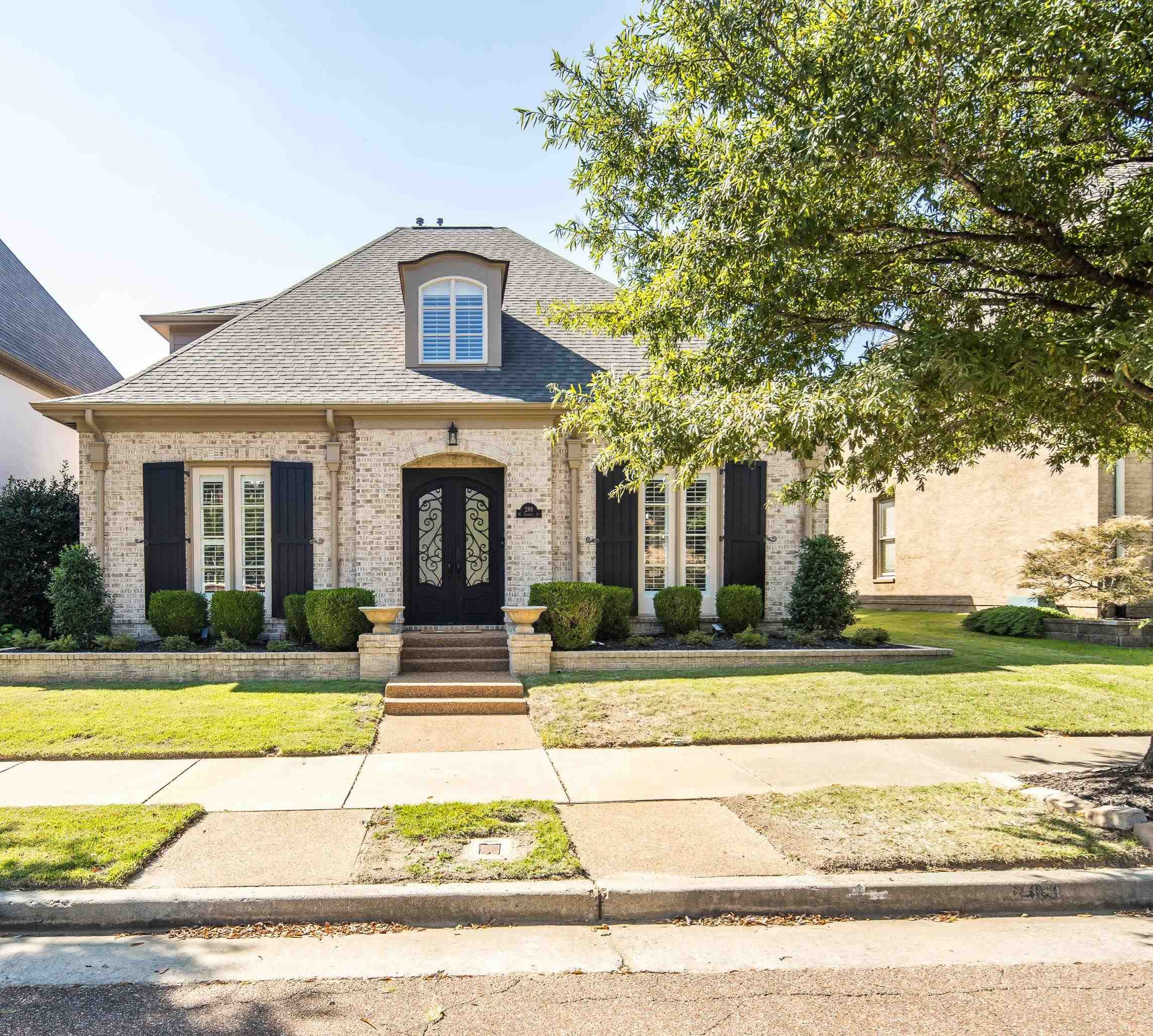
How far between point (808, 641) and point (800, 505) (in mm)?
2378

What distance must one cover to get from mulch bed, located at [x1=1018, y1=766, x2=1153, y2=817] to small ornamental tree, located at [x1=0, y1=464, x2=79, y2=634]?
13.3 metres

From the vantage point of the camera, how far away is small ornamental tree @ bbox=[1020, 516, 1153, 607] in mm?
13477

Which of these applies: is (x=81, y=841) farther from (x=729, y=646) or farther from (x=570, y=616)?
(x=729, y=646)

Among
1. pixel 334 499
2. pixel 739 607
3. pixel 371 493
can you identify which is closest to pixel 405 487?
pixel 371 493

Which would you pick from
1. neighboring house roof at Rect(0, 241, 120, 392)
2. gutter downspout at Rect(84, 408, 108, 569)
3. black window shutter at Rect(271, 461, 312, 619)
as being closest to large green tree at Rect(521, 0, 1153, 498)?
black window shutter at Rect(271, 461, 312, 619)

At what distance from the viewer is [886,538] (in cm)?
2192

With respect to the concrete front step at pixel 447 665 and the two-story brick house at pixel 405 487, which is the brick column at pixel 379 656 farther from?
the two-story brick house at pixel 405 487

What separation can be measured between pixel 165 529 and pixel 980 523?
1672cm

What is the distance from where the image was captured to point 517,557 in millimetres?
12297

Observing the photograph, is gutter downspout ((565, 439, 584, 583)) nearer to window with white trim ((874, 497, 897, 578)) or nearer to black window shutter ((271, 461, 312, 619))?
black window shutter ((271, 461, 312, 619))

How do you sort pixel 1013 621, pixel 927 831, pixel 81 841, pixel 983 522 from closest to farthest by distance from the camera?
pixel 81 841, pixel 927 831, pixel 1013 621, pixel 983 522

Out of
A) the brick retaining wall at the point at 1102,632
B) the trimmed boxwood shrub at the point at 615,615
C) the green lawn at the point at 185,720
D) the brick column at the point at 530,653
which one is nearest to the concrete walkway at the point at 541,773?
the green lawn at the point at 185,720

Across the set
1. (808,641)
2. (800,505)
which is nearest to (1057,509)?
(800,505)

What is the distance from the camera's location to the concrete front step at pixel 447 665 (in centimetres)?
1045
